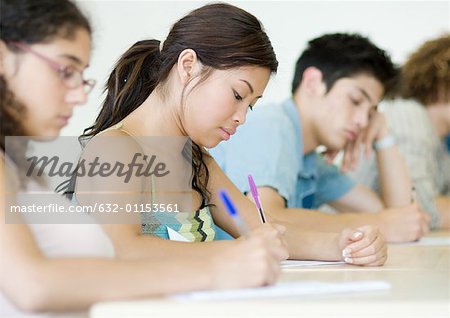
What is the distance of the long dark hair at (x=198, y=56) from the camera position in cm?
131

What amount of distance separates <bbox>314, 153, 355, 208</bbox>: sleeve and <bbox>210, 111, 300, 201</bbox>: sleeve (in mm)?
351

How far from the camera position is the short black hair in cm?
220

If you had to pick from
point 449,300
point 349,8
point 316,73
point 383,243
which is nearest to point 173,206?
point 383,243

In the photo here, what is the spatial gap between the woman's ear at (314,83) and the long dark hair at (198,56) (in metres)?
0.79

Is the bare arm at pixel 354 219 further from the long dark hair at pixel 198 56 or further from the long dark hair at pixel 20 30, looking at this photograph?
the long dark hair at pixel 20 30

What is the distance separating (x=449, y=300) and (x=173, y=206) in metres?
0.64

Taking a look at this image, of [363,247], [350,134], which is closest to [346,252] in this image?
[363,247]

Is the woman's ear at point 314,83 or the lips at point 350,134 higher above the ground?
the woman's ear at point 314,83

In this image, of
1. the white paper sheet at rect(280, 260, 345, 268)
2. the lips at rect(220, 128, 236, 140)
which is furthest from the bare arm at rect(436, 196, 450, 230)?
the lips at rect(220, 128, 236, 140)

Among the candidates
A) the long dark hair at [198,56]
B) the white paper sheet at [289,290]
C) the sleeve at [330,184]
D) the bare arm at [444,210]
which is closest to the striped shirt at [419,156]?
the bare arm at [444,210]

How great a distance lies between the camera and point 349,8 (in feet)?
10.6

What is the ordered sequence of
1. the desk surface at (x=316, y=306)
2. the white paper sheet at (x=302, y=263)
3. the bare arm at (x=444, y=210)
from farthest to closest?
the bare arm at (x=444, y=210)
the white paper sheet at (x=302, y=263)
the desk surface at (x=316, y=306)

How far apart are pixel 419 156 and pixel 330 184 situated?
0.52 metres

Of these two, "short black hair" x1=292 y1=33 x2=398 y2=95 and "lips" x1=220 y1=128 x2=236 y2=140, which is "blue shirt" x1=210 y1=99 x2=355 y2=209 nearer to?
"short black hair" x1=292 y1=33 x2=398 y2=95
